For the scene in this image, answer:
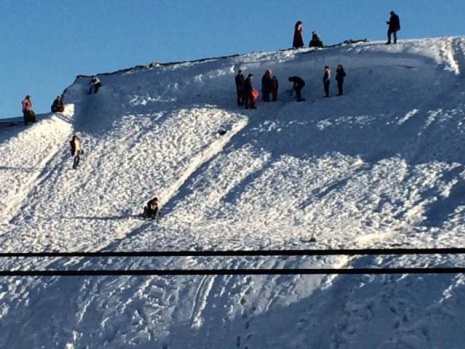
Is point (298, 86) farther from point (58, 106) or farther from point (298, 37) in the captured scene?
point (58, 106)

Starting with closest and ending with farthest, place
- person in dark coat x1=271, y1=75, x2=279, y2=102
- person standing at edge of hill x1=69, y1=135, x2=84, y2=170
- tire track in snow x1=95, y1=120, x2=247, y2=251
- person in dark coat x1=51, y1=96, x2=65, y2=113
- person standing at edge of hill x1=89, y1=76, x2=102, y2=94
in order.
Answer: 1. tire track in snow x1=95, y1=120, x2=247, y2=251
2. person standing at edge of hill x1=69, y1=135, x2=84, y2=170
3. person in dark coat x1=271, y1=75, x2=279, y2=102
4. person in dark coat x1=51, y1=96, x2=65, y2=113
5. person standing at edge of hill x1=89, y1=76, x2=102, y2=94

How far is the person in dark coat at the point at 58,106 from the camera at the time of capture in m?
32.0

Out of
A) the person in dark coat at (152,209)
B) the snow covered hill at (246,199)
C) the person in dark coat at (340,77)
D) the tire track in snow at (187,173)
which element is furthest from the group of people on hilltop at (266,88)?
the person in dark coat at (152,209)

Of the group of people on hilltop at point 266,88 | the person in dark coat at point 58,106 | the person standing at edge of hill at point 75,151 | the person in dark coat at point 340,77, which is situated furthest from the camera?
the person in dark coat at point 58,106

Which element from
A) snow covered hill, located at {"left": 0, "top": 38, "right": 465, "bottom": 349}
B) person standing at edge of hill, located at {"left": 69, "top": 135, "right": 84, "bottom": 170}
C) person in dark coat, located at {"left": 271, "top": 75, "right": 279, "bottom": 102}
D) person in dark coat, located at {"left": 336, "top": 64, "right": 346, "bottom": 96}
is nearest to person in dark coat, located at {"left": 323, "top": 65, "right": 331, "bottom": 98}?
person in dark coat, located at {"left": 336, "top": 64, "right": 346, "bottom": 96}

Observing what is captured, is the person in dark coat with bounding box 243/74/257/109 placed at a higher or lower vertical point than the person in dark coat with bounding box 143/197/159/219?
higher

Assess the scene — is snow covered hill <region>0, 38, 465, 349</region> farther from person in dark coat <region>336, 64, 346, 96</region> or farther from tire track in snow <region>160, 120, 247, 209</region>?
person in dark coat <region>336, 64, 346, 96</region>

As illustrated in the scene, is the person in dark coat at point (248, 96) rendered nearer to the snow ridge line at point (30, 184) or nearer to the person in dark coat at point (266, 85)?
the person in dark coat at point (266, 85)

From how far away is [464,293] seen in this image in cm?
1351

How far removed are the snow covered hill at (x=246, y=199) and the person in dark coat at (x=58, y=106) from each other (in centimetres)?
50

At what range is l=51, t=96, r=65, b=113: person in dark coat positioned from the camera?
31984 millimetres

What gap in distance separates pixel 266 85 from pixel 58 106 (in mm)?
8653

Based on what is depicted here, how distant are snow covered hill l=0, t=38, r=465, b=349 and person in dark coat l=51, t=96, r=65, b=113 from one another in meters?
0.50

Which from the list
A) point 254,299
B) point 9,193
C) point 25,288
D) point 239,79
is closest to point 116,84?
point 239,79
